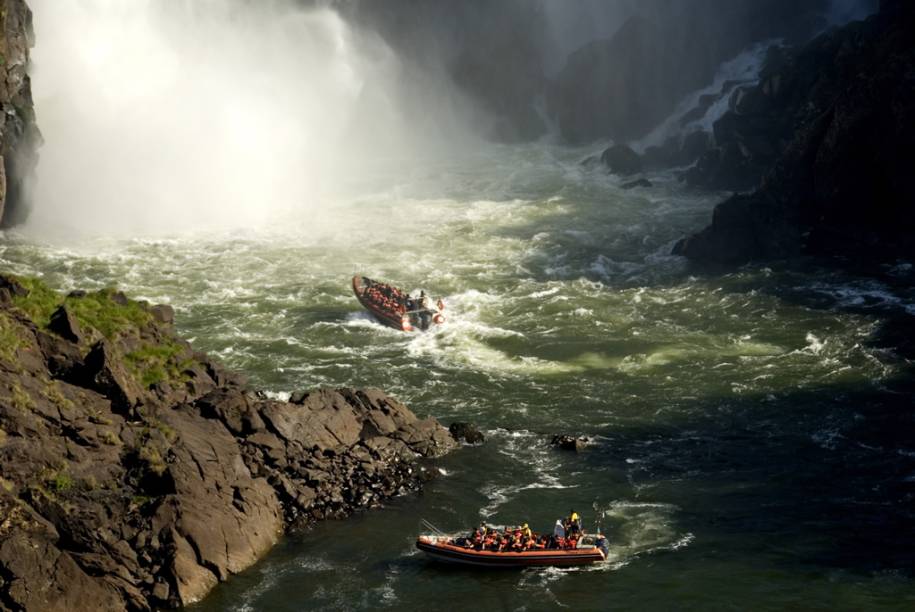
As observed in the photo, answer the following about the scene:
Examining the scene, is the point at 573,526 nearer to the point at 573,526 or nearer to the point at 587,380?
the point at 573,526

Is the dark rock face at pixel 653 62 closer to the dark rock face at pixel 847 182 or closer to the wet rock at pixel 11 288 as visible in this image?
the dark rock face at pixel 847 182

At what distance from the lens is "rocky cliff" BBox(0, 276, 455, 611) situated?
33.6m

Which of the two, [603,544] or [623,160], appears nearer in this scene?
[603,544]

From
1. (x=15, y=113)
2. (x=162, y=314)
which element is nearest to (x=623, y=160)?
(x=15, y=113)

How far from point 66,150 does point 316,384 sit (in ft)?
171

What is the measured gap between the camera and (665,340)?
58.9 meters

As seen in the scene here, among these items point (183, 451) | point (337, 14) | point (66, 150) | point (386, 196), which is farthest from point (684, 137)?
point (183, 451)

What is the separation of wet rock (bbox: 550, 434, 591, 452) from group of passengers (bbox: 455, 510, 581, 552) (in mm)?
8591

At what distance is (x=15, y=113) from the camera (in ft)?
244

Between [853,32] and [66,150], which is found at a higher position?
[853,32]

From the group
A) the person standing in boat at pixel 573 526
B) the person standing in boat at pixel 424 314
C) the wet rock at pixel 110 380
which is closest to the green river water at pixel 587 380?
the person standing in boat at pixel 573 526

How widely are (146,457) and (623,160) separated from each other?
70422 mm

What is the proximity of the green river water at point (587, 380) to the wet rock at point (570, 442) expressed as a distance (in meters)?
0.61

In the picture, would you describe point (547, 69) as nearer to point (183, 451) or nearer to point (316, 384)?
point (316, 384)
